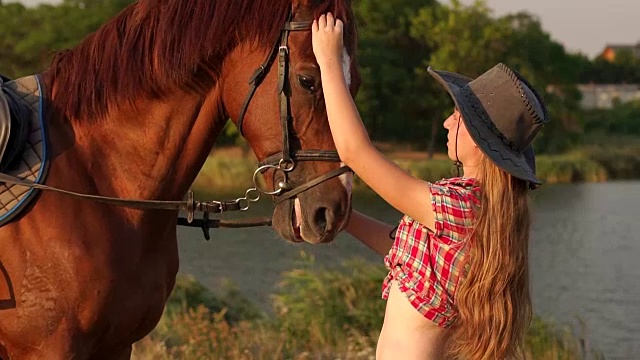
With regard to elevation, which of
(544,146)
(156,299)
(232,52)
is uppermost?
(232,52)

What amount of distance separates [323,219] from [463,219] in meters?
0.48

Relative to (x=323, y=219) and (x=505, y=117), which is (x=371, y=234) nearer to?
(x=323, y=219)

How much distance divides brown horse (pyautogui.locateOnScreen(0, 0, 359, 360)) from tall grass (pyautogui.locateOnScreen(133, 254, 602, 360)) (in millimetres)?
2867

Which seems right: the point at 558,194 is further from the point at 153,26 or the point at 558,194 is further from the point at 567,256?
the point at 153,26

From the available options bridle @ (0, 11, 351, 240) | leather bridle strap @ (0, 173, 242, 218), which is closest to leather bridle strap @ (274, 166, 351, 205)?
bridle @ (0, 11, 351, 240)

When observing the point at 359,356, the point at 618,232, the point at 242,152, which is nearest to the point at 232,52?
the point at 359,356

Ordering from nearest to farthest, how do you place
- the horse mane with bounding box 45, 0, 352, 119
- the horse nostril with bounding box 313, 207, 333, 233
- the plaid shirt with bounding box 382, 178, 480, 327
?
the plaid shirt with bounding box 382, 178, 480, 327, the horse nostril with bounding box 313, 207, 333, 233, the horse mane with bounding box 45, 0, 352, 119

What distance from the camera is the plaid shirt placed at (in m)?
2.75

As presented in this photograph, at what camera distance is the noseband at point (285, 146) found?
9.47 feet

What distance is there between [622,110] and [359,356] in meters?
52.8

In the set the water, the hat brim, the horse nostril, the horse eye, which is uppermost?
the horse eye

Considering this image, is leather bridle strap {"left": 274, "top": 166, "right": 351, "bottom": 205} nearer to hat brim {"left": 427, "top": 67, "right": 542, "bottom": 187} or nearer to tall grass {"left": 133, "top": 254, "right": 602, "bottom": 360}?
hat brim {"left": 427, "top": 67, "right": 542, "bottom": 187}

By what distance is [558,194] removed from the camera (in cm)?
2497

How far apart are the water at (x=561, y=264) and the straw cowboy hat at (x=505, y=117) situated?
530cm
